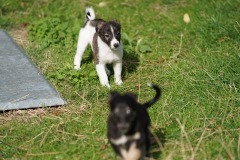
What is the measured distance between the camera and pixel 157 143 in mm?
4969

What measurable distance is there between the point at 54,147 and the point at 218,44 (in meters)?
3.61

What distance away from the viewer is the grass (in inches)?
199

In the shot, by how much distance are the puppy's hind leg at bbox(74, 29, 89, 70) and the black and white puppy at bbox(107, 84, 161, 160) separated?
129 inches

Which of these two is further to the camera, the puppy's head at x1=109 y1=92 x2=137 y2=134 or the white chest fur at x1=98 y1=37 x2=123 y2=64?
the white chest fur at x1=98 y1=37 x2=123 y2=64

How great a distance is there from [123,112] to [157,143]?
120 centimetres

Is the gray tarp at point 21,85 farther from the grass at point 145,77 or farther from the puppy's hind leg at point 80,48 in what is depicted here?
the puppy's hind leg at point 80,48

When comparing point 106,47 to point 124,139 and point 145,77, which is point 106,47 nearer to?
point 145,77

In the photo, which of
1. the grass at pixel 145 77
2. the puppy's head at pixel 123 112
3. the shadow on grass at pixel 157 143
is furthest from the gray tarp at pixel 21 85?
the puppy's head at pixel 123 112

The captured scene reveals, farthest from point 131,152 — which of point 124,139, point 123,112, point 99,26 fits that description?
point 99,26

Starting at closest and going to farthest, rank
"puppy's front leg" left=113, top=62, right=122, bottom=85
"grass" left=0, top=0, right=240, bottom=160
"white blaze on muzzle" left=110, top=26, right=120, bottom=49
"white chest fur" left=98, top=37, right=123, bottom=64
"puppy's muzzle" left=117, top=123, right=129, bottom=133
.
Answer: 1. "puppy's muzzle" left=117, top=123, right=129, bottom=133
2. "grass" left=0, top=0, right=240, bottom=160
3. "white blaze on muzzle" left=110, top=26, right=120, bottom=49
4. "white chest fur" left=98, top=37, right=123, bottom=64
5. "puppy's front leg" left=113, top=62, right=122, bottom=85

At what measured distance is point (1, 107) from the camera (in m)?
5.96

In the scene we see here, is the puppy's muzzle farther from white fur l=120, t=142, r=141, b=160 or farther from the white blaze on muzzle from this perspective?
the white blaze on muzzle

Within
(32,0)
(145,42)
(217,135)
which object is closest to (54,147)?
(217,135)

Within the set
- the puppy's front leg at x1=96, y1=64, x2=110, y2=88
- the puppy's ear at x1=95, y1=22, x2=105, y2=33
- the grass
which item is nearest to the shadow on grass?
the grass
